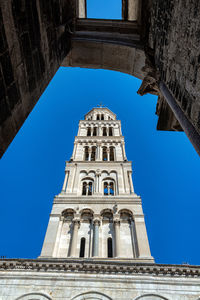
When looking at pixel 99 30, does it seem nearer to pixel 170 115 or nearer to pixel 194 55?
pixel 170 115

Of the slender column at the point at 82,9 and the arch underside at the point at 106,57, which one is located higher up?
the slender column at the point at 82,9

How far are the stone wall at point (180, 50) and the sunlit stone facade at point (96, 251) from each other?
1197 centimetres

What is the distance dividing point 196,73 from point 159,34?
2358 millimetres

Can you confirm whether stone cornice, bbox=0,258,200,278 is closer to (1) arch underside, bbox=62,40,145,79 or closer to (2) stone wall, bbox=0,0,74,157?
(1) arch underside, bbox=62,40,145,79

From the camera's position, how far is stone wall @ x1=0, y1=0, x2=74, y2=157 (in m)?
2.89

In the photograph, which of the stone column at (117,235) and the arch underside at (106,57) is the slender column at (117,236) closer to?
the stone column at (117,235)

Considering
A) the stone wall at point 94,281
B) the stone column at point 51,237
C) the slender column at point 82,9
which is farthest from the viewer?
the stone column at point 51,237

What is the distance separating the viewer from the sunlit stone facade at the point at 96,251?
1246cm

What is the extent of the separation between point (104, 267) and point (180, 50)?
533 inches

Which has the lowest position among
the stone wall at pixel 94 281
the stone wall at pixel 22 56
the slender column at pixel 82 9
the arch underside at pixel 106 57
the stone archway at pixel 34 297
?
the stone wall at pixel 22 56

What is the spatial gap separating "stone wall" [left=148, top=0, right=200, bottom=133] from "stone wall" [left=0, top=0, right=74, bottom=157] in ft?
7.74

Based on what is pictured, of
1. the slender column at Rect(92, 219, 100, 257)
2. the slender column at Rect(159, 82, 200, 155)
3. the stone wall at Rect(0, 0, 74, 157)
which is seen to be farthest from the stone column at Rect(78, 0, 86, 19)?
the slender column at Rect(92, 219, 100, 257)

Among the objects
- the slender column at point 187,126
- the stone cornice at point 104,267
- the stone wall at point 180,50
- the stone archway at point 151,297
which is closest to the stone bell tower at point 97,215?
the stone cornice at point 104,267

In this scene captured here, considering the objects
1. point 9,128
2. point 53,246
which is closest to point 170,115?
point 9,128
